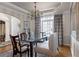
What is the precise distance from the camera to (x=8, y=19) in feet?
9.89

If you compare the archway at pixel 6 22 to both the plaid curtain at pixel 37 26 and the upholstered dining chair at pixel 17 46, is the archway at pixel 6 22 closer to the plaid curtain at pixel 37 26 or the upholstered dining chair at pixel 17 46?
the upholstered dining chair at pixel 17 46

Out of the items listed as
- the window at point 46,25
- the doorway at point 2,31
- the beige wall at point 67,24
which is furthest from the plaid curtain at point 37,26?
the beige wall at point 67,24

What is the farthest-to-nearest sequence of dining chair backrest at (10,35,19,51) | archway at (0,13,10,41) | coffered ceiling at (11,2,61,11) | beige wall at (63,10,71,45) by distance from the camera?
beige wall at (63,10,71,45)
dining chair backrest at (10,35,19,51)
archway at (0,13,10,41)
coffered ceiling at (11,2,61,11)

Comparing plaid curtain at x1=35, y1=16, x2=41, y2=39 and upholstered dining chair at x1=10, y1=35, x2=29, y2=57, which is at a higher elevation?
plaid curtain at x1=35, y1=16, x2=41, y2=39

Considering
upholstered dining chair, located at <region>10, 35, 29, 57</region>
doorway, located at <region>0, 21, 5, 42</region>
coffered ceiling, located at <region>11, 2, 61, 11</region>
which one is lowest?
upholstered dining chair, located at <region>10, 35, 29, 57</region>

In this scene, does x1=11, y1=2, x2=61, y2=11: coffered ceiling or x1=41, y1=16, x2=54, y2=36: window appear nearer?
x1=11, y1=2, x2=61, y2=11: coffered ceiling

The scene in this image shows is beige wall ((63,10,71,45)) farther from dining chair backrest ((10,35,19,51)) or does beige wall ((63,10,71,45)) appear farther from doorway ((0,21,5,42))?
doorway ((0,21,5,42))

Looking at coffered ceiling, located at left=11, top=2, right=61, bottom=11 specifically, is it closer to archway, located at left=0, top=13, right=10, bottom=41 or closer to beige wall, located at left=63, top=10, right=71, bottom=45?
archway, located at left=0, top=13, right=10, bottom=41

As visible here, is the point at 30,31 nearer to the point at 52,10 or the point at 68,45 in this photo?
the point at 52,10

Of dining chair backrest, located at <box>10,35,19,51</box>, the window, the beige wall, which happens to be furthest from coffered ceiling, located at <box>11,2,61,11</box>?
the beige wall

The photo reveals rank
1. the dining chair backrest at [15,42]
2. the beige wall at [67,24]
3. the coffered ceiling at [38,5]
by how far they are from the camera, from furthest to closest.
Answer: the beige wall at [67,24] → the dining chair backrest at [15,42] → the coffered ceiling at [38,5]

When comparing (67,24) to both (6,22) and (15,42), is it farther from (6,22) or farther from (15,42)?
(6,22)

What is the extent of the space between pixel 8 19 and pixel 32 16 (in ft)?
2.12

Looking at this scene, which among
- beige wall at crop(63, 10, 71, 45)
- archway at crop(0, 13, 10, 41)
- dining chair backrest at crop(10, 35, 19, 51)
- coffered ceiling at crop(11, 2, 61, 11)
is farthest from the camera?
beige wall at crop(63, 10, 71, 45)
